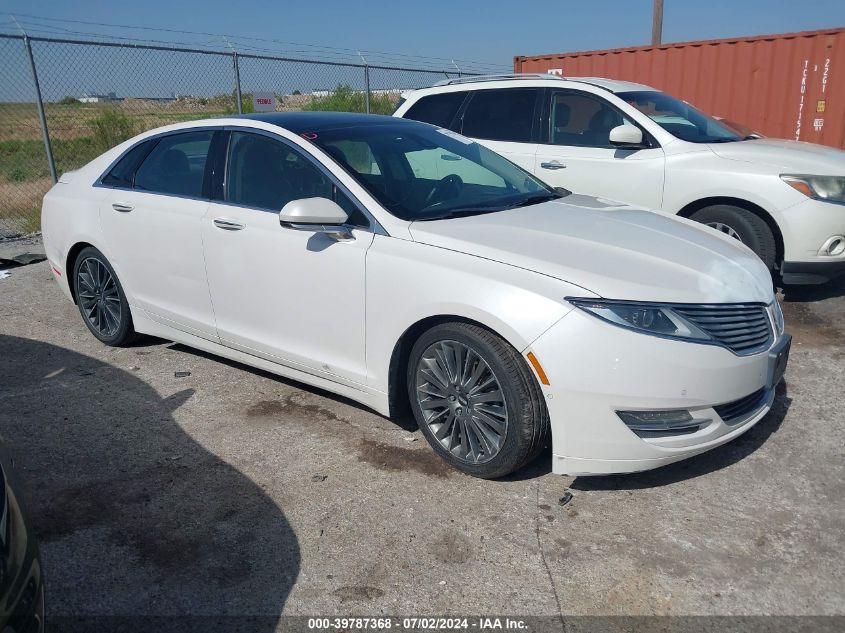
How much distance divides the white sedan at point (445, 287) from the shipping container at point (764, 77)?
7.33 metres

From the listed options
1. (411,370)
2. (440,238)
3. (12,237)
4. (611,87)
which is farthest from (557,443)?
(12,237)

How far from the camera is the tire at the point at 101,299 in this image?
16.4ft

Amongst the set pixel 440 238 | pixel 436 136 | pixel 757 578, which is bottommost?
pixel 757 578

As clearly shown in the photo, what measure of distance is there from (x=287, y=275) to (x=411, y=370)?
0.89 m

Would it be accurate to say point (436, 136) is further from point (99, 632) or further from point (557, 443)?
point (99, 632)

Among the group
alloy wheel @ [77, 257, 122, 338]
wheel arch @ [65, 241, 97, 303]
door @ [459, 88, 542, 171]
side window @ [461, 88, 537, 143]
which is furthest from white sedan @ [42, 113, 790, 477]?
side window @ [461, 88, 537, 143]

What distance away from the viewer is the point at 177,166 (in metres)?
4.61

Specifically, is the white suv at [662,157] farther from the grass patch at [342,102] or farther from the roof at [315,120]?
the grass patch at [342,102]

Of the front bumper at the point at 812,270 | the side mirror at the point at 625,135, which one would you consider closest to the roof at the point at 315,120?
the side mirror at the point at 625,135

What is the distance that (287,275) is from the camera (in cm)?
385

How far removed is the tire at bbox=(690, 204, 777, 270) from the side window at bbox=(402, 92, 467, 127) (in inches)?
108

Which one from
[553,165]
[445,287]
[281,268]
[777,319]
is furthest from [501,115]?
[445,287]

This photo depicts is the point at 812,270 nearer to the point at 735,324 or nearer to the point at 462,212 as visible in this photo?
the point at 735,324

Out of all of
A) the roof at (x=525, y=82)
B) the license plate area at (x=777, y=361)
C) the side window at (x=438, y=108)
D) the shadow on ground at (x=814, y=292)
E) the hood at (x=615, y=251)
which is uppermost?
the roof at (x=525, y=82)
